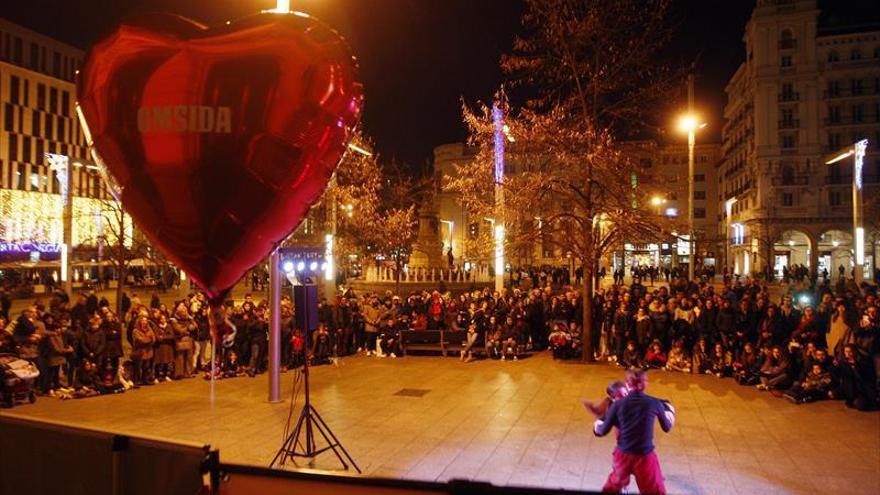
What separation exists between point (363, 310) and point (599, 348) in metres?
7.03

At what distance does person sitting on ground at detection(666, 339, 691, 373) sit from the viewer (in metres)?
14.9

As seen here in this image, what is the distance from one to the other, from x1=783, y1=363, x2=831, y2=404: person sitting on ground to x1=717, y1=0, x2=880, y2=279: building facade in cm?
5579

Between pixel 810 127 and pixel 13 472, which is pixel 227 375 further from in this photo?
pixel 810 127

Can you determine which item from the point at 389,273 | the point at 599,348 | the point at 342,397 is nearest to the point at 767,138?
the point at 389,273

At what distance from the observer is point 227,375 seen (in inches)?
581

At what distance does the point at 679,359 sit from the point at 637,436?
9.92 meters

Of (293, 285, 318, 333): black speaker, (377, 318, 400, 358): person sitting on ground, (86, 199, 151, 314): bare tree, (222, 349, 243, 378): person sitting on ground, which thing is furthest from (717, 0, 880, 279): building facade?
(293, 285, 318, 333): black speaker

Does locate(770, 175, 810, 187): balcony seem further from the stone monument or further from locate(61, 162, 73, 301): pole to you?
locate(61, 162, 73, 301): pole

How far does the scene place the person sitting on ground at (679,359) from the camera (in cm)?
1489

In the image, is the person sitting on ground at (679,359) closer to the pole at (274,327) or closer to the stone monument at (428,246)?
the pole at (274,327)

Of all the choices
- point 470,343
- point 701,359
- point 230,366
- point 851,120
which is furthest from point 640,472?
point 851,120

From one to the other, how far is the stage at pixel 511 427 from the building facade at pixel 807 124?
2243 inches

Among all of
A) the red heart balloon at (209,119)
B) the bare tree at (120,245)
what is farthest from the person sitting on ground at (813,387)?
the bare tree at (120,245)

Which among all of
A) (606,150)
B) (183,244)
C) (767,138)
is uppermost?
(767,138)
